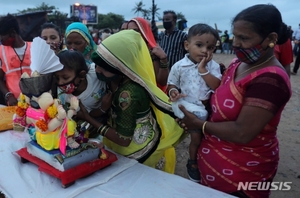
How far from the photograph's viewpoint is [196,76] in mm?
1794

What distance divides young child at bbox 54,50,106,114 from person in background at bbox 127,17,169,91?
3.19 ft

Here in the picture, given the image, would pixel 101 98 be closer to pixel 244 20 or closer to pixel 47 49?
pixel 47 49

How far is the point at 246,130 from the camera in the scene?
4.09ft

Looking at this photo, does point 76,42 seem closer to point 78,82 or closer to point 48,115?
point 78,82

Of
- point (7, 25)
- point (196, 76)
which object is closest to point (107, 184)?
point (196, 76)

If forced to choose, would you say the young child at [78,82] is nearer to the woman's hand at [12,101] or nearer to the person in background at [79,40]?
the person in background at [79,40]

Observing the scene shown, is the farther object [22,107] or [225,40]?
[225,40]

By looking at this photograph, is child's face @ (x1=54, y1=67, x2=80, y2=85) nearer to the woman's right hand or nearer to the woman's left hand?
the woman's left hand

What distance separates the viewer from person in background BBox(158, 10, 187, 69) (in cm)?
444

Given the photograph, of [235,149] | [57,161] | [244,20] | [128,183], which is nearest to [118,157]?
[128,183]

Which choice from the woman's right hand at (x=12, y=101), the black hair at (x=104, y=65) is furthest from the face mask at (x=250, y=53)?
the woman's right hand at (x=12, y=101)

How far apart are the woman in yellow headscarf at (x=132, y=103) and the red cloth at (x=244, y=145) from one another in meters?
0.42

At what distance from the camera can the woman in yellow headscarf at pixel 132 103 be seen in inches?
64.5

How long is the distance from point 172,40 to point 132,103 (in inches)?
→ 121
